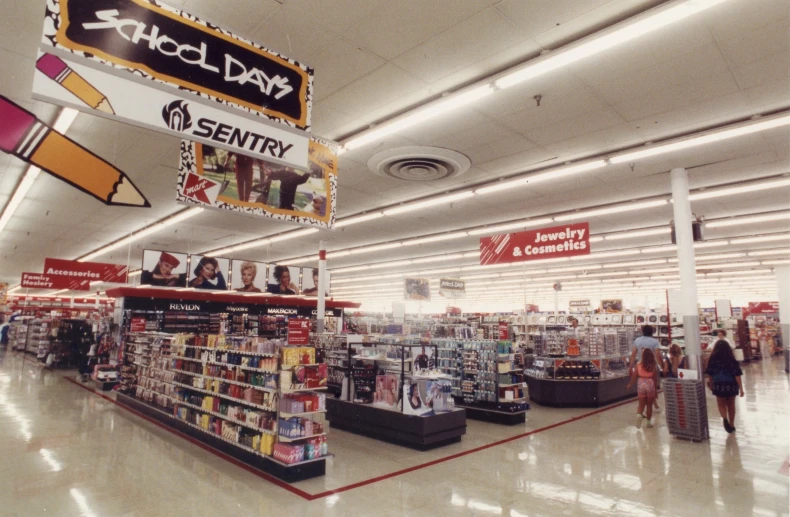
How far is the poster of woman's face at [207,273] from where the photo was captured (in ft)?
42.6

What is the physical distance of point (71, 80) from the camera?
91.0 inches

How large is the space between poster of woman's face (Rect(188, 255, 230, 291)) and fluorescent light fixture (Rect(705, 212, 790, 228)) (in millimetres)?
13846

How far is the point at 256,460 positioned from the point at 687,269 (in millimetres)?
7483

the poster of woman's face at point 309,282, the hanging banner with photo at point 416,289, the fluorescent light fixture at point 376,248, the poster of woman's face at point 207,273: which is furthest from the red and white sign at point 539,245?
the poster of woman's face at point 207,273

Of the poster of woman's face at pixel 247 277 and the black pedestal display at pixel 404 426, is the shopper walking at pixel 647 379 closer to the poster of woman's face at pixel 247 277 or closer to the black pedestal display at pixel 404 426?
the black pedestal display at pixel 404 426

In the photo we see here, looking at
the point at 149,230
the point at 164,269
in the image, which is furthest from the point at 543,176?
the point at 149,230

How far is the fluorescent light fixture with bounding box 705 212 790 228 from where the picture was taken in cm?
1130

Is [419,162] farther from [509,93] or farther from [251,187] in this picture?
[251,187]

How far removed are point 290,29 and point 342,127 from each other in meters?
2.29

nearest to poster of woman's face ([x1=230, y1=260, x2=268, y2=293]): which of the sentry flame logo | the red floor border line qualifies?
the red floor border line

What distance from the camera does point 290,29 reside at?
4.50 m

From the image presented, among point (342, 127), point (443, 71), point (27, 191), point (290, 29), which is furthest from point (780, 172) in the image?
point (27, 191)

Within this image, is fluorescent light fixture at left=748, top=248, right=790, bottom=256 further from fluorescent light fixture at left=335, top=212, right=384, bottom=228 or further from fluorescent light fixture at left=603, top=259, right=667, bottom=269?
fluorescent light fixture at left=335, top=212, right=384, bottom=228

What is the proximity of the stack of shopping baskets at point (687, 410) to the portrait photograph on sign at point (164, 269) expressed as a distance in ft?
39.6
